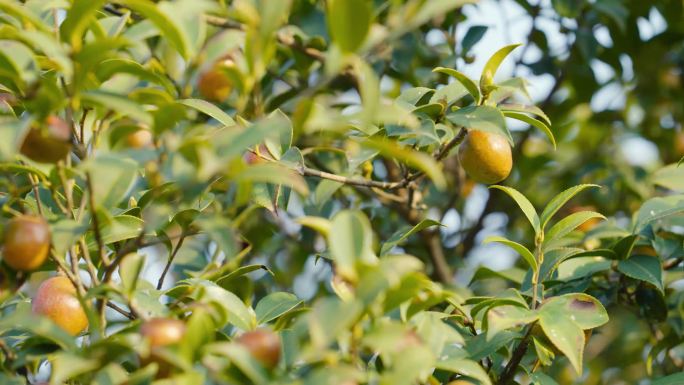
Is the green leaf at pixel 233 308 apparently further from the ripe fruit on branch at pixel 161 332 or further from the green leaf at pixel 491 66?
the green leaf at pixel 491 66

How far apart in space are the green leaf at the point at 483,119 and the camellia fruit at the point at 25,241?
500 millimetres

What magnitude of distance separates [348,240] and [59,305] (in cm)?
40

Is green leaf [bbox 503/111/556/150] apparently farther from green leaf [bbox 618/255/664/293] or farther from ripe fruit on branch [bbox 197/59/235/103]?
ripe fruit on branch [bbox 197/59/235/103]

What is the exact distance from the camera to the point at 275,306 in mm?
1010

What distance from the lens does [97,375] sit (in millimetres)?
733

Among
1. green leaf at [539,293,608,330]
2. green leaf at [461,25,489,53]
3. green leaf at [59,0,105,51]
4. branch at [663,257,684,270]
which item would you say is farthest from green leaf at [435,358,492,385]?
green leaf at [461,25,489,53]

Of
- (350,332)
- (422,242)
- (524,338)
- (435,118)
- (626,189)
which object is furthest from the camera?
(626,189)

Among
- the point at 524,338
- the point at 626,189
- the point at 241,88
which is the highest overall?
the point at 241,88

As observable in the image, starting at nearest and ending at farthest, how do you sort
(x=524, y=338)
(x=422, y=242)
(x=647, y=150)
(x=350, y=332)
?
(x=350, y=332) → (x=524, y=338) → (x=422, y=242) → (x=647, y=150)

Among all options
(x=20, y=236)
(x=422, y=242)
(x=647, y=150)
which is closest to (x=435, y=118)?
(x=20, y=236)

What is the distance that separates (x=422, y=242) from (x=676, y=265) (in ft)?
1.88

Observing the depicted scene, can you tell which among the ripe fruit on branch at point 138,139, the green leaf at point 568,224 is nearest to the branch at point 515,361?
the green leaf at point 568,224

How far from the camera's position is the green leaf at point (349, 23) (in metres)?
0.67

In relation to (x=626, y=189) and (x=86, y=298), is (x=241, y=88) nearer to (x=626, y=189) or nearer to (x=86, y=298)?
(x=86, y=298)
